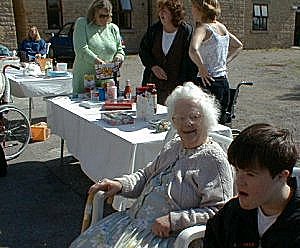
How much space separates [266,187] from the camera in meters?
1.44

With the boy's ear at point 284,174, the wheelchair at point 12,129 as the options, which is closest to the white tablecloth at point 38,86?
the wheelchair at point 12,129

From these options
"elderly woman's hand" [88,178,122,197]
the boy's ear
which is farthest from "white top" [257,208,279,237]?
"elderly woman's hand" [88,178,122,197]

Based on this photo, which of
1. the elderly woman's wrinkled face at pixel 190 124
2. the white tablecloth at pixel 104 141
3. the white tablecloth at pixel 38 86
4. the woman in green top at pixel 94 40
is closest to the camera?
the elderly woman's wrinkled face at pixel 190 124

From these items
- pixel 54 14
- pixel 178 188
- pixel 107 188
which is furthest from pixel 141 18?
pixel 178 188

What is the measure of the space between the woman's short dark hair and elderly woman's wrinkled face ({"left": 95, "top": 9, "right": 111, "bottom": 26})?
706 mm

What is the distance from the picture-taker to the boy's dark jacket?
145 cm

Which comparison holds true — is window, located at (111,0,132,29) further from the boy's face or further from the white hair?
the boy's face

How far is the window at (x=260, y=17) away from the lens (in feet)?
87.7

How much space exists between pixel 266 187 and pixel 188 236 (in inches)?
20.9

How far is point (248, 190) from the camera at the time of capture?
1.47 meters

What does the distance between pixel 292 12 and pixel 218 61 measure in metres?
26.2

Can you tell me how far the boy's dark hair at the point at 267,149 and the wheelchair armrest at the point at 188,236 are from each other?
0.54 metres

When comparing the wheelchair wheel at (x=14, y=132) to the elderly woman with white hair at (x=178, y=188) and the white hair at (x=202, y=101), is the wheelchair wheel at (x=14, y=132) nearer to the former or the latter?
the elderly woman with white hair at (x=178, y=188)

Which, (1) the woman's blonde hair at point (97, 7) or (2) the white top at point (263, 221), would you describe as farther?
(1) the woman's blonde hair at point (97, 7)
